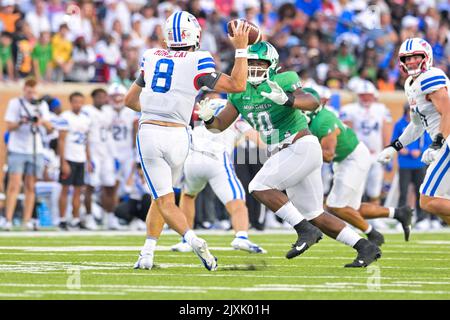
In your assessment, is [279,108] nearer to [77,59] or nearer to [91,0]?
[77,59]

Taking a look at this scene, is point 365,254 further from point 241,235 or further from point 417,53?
point 241,235

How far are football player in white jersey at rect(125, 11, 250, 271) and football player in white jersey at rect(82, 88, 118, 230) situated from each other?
700cm

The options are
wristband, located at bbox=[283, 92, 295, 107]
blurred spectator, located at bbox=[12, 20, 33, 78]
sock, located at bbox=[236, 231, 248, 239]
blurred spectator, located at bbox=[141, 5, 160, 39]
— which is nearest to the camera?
wristband, located at bbox=[283, 92, 295, 107]

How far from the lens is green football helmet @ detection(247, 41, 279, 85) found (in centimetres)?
856

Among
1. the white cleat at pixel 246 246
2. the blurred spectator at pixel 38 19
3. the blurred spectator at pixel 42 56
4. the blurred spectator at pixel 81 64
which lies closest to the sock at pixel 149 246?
the white cleat at pixel 246 246

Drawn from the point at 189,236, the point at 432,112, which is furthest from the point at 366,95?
the point at 189,236

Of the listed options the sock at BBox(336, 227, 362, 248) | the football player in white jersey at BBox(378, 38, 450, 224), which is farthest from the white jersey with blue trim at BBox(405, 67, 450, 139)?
the sock at BBox(336, 227, 362, 248)

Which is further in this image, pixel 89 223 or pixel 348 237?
pixel 89 223

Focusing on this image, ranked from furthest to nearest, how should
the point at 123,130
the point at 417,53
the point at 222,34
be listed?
1. the point at 222,34
2. the point at 123,130
3. the point at 417,53

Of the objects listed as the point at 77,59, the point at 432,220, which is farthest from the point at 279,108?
the point at 77,59

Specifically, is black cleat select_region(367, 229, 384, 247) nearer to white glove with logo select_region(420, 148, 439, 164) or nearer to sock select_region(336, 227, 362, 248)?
white glove with logo select_region(420, 148, 439, 164)

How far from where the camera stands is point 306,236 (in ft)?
27.4

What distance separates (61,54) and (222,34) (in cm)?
312
